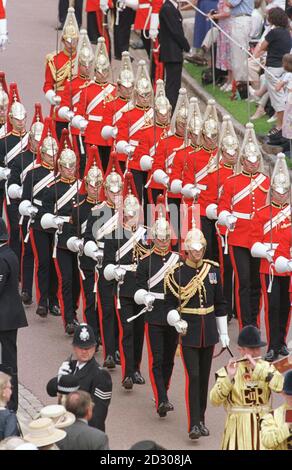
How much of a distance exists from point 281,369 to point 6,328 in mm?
2100

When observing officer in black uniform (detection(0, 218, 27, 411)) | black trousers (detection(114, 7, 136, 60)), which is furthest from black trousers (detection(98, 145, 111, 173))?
officer in black uniform (detection(0, 218, 27, 411))

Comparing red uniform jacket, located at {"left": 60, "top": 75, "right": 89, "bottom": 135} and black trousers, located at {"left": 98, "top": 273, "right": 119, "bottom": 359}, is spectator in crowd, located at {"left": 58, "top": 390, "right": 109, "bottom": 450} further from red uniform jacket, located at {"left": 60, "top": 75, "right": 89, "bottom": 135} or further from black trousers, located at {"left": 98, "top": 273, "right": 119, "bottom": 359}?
red uniform jacket, located at {"left": 60, "top": 75, "right": 89, "bottom": 135}

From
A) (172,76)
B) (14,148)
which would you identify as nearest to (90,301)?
(14,148)

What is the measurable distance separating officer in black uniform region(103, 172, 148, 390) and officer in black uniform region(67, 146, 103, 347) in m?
0.48

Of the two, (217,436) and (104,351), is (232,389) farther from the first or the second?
(104,351)

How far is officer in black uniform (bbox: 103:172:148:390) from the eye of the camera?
1403 cm

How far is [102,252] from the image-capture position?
14383 mm

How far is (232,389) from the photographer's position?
11.7 m

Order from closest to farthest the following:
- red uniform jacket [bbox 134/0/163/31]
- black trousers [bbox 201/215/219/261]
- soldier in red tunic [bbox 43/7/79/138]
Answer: black trousers [bbox 201/215/219/261] → soldier in red tunic [bbox 43/7/79/138] → red uniform jacket [bbox 134/0/163/31]

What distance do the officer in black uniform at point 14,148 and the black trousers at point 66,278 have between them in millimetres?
1311

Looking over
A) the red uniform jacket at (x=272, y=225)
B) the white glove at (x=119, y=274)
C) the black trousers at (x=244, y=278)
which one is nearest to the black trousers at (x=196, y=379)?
the white glove at (x=119, y=274)

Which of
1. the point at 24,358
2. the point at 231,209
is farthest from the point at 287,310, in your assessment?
the point at 24,358

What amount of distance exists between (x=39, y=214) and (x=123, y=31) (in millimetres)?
5928

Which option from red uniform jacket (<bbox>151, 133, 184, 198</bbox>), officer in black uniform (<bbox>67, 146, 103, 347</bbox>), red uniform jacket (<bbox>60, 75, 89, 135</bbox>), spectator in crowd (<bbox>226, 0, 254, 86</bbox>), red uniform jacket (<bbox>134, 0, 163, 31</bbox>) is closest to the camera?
officer in black uniform (<bbox>67, 146, 103, 347</bbox>)
